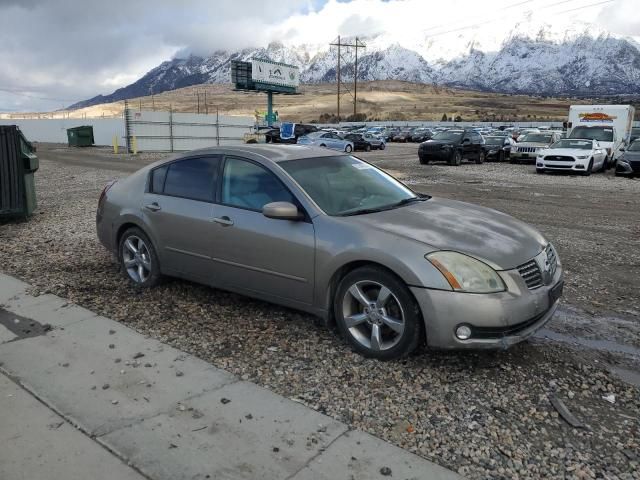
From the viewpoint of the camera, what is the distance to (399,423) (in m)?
3.21

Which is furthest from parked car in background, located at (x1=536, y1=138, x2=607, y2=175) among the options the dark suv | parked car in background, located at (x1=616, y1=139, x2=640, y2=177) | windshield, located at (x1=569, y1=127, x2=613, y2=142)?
the dark suv

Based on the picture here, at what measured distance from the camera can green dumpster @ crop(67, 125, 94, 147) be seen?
39469mm

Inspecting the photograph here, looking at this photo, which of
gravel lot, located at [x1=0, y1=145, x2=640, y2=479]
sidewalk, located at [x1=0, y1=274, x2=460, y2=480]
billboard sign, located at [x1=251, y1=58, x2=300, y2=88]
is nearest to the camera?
sidewalk, located at [x1=0, y1=274, x2=460, y2=480]

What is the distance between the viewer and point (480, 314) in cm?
356

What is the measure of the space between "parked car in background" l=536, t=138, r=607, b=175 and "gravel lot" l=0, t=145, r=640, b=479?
42.3 feet

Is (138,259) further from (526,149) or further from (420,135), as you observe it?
(420,135)

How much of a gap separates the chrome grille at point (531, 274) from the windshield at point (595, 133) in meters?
21.0

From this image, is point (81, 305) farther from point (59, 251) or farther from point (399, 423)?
point (399, 423)

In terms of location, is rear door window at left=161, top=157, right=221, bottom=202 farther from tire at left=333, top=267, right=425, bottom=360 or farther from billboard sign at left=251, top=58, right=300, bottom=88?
billboard sign at left=251, top=58, right=300, bottom=88

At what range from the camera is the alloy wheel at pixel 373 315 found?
384 cm

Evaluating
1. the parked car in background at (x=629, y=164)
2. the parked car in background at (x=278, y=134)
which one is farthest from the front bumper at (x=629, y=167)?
the parked car in background at (x=278, y=134)

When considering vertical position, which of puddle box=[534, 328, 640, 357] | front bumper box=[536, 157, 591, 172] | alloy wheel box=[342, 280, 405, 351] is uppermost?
front bumper box=[536, 157, 591, 172]

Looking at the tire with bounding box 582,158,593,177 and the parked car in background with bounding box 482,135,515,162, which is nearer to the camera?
the tire with bounding box 582,158,593,177

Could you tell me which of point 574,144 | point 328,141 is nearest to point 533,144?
point 574,144
